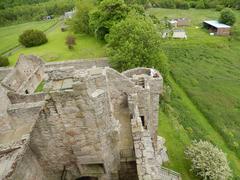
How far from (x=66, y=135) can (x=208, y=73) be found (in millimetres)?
24577

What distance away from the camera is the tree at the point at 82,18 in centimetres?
3756

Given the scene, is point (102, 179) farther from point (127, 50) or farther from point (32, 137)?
point (127, 50)

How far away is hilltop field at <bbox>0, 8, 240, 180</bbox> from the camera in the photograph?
59.9ft

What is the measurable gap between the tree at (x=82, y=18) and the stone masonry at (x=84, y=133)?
27642 mm

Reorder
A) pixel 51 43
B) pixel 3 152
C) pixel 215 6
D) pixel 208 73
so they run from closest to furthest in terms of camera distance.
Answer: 1. pixel 3 152
2. pixel 208 73
3. pixel 51 43
4. pixel 215 6

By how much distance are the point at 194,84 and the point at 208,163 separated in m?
13.8

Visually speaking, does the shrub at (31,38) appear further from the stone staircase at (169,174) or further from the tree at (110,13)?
the stone staircase at (169,174)

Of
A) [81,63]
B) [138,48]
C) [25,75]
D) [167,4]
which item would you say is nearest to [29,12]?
[167,4]

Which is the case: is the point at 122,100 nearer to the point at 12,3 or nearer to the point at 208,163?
the point at 208,163

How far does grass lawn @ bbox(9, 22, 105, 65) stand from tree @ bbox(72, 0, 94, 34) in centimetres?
100

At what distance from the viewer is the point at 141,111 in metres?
12.2

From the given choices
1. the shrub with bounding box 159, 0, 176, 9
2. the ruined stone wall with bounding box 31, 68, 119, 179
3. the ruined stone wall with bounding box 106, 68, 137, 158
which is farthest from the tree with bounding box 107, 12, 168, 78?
the shrub with bounding box 159, 0, 176, 9

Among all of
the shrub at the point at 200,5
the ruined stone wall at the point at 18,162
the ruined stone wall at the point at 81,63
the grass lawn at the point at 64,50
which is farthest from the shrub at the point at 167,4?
the ruined stone wall at the point at 18,162

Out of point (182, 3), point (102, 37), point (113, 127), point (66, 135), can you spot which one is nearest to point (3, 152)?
point (66, 135)
